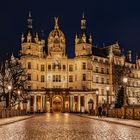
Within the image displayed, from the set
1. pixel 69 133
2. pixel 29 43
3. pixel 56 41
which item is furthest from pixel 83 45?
pixel 69 133

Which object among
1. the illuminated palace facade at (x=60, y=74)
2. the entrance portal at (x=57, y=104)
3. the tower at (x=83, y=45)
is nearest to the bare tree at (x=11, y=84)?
the illuminated palace facade at (x=60, y=74)

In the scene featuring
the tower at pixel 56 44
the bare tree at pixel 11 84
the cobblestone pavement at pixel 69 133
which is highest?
the tower at pixel 56 44

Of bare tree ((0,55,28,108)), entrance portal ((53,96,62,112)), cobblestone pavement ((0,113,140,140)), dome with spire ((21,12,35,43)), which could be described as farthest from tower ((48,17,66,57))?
cobblestone pavement ((0,113,140,140))

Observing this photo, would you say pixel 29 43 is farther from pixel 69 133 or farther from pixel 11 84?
pixel 69 133

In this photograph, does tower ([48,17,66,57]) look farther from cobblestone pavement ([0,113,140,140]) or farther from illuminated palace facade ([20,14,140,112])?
cobblestone pavement ([0,113,140,140])

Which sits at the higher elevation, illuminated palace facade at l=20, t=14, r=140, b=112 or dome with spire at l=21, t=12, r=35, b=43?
dome with spire at l=21, t=12, r=35, b=43

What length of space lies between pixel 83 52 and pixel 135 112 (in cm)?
6506

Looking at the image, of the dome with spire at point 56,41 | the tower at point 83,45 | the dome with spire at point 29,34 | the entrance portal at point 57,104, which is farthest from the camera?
the tower at point 83,45

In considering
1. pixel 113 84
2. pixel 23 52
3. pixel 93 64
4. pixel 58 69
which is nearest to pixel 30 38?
pixel 23 52

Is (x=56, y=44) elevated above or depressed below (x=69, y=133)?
above

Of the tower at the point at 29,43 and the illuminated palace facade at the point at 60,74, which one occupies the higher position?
the tower at the point at 29,43

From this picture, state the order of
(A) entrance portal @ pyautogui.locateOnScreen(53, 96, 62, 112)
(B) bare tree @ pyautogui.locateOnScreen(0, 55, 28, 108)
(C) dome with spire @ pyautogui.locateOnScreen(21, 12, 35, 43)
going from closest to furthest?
(B) bare tree @ pyautogui.locateOnScreen(0, 55, 28, 108) < (A) entrance portal @ pyautogui.locateOnScreen(53, 96, 62, 112) < (C) dome with spire @ pyautogui.locateOnScreen(21, 12, 35, 43)

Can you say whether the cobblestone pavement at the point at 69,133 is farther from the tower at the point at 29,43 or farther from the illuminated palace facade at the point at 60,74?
the tower at the point at 29,43

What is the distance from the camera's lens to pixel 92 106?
95.2m
